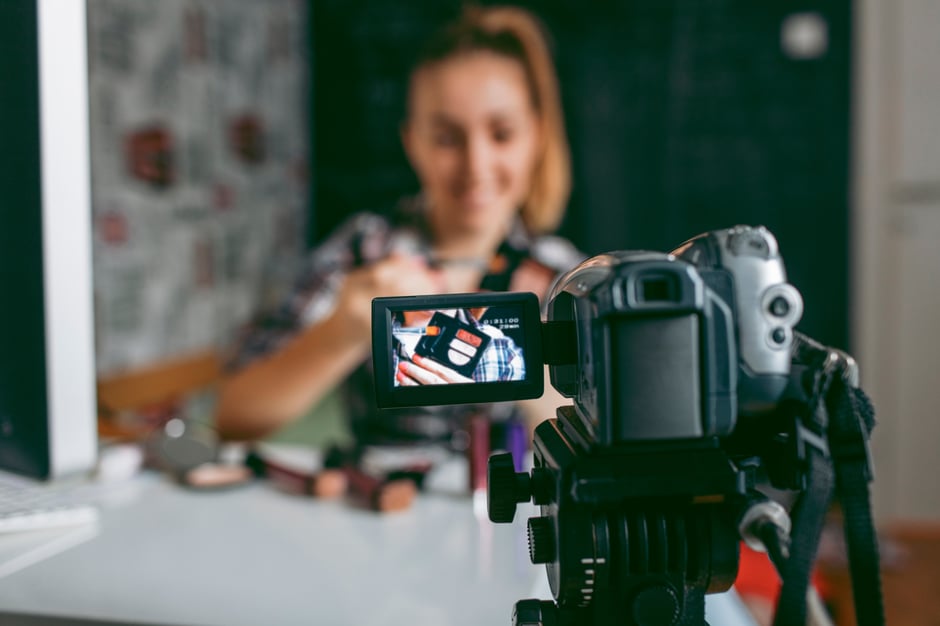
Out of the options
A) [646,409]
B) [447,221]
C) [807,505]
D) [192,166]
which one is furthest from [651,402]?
[192,166]

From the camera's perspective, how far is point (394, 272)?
102 cm

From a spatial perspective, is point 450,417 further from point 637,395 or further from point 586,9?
point 586,9

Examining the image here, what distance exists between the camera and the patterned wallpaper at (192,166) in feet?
5.77

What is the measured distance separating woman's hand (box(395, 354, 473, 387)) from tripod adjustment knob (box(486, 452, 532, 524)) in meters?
0.06

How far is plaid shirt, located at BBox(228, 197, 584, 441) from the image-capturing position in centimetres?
152

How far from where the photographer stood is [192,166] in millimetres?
2107

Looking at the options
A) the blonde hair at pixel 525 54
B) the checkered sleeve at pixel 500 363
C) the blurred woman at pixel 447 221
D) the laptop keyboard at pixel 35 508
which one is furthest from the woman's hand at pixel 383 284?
the blonde hair at pixel 525 54

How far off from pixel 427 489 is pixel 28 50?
2.11 feet

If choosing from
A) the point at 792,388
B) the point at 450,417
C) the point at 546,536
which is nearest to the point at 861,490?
the point at 792,388

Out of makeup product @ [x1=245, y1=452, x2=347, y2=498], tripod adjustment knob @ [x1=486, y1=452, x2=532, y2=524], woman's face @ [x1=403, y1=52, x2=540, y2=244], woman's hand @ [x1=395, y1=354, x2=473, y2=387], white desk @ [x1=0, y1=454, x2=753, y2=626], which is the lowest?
white desk @ [x1=0, y1=454, x2=753, y2=626]

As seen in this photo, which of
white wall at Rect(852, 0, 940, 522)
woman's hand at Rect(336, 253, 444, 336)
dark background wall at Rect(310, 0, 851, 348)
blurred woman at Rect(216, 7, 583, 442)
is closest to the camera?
woman's hand at Rect(336, 253, 444, 336)

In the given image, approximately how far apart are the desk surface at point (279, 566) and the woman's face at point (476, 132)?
0.83 metres

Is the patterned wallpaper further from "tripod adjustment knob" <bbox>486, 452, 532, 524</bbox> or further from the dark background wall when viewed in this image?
"tripod adjustment knob" <bbox>486, 452, 532, 524</bbox>

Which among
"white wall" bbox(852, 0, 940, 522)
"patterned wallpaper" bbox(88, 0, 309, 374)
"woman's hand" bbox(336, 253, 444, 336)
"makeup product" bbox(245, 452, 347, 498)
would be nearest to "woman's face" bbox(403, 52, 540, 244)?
"woman's hand" bbox(336, 253, 444, 336)
